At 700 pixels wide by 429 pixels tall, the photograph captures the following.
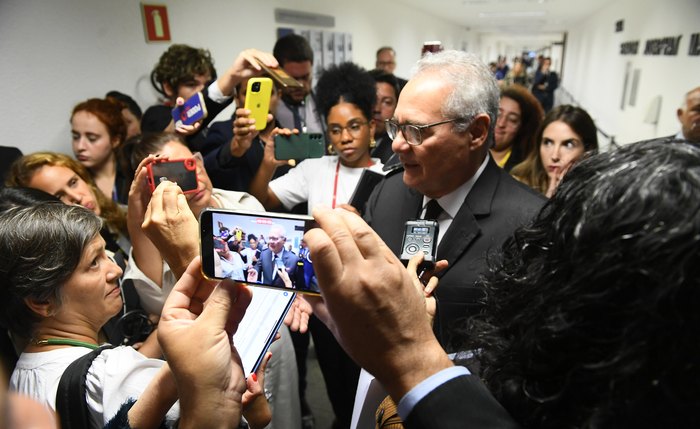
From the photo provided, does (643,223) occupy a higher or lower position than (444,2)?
lower

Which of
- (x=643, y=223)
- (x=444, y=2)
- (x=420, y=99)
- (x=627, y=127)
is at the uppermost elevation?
(x=444, y=2)

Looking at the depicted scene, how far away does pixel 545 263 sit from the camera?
0.64 meters

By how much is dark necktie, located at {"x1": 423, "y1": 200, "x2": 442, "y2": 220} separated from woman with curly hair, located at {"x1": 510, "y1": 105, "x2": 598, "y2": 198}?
1.14 meters

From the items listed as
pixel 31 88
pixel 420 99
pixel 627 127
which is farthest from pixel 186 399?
pixel 627 127

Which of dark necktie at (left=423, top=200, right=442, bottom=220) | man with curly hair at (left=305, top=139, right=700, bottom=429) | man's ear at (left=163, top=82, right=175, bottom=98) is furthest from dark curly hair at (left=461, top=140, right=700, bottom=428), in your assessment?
man's ear at (left=163, top=82, right=175, bottom=98)

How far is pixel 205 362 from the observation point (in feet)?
2.29

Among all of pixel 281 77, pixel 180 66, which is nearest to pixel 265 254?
pixel 281 77

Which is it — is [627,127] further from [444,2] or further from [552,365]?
[552,365]

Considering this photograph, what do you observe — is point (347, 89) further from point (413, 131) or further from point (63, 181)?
point (63, 181)

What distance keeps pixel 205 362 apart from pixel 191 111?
65.0 inches

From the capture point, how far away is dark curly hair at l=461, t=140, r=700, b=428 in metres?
0.50

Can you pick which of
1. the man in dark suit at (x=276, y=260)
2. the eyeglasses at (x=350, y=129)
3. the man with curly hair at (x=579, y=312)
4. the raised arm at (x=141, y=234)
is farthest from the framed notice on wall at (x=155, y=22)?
the man with curly hair at (x=579, y=312)

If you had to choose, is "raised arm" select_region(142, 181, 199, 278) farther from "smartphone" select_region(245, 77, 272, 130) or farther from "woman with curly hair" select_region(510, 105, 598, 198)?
"woman with curly hair" select_region(510, 105, 598, 198)

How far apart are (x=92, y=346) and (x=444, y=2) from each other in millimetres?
11275
